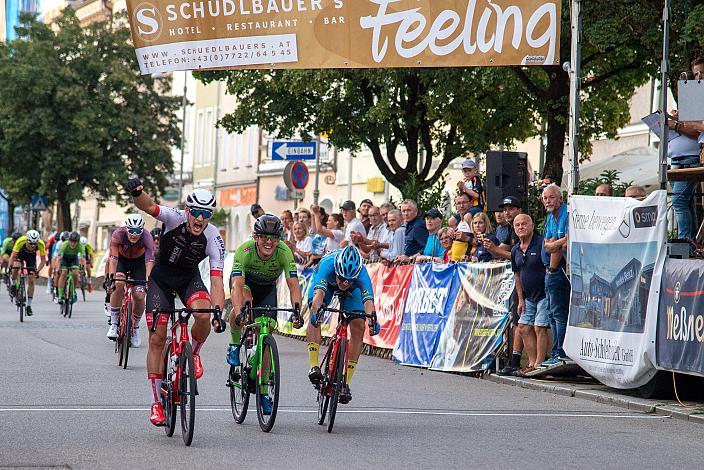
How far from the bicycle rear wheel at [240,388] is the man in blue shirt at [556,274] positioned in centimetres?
491

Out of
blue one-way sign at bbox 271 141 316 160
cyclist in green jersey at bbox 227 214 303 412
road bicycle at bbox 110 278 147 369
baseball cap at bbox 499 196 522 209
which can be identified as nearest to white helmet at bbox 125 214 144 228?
road bicycle at bbox 110 278 147 369

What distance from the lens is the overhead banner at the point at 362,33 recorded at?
17844 mm

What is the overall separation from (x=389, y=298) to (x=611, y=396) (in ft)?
20.1

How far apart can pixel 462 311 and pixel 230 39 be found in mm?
4317

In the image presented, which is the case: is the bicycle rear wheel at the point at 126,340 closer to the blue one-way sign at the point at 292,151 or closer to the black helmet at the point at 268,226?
the black helmet at the point at 268,226

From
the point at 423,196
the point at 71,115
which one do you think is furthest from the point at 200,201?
the point at 71,115

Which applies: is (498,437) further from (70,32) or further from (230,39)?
(70,32)

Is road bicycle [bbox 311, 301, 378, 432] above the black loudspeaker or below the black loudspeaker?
below

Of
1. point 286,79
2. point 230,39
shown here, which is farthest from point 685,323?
point 286,79

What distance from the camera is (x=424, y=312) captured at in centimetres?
1911

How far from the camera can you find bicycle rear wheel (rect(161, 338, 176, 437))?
1117cm

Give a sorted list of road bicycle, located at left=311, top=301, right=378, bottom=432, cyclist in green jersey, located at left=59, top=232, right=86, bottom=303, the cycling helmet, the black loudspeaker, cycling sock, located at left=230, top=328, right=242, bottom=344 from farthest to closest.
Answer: cyclist in green jersey, located at left=59, top=232, right=86, bottom=303 < the cycling helmet < the black loudspeaker < cycling sock, located at left=230, top=328, right=242, bottom=344 < road bicycle, located at left=311, top=301, right=378, bottom=432

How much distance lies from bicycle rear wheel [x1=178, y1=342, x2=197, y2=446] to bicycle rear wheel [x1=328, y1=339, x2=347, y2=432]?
1.29 m

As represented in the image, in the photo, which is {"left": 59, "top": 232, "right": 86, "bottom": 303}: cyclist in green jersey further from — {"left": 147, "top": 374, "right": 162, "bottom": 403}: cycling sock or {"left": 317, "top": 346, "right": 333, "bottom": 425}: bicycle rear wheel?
{"left": 147, "top": 374, "right": 162, "bottom": 403}: cycling sock
